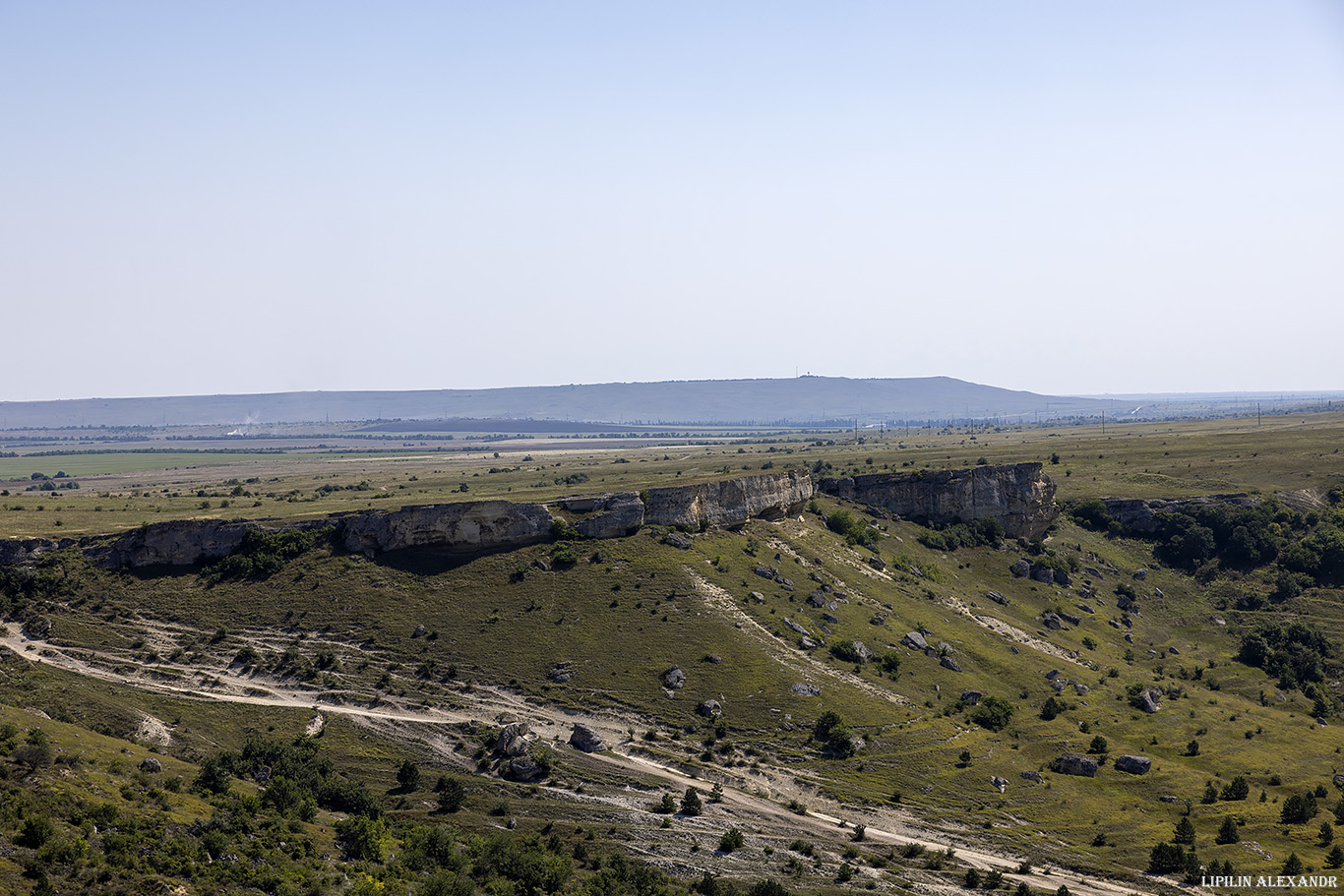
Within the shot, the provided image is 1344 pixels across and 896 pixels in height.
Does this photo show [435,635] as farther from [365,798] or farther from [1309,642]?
[1309,642]

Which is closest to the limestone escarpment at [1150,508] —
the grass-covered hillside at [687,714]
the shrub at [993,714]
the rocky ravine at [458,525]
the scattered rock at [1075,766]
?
the grass-covered hillside at [687,714]

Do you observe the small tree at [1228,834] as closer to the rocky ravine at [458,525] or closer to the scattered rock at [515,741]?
the scattered rock at [515,741]

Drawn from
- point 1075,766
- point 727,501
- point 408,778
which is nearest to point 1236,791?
point 1075,766

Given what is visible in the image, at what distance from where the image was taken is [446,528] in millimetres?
104062

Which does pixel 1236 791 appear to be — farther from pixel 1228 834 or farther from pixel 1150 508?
pixel 1150 508

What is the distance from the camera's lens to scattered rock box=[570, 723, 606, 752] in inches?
3031

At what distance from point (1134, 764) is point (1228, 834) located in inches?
485

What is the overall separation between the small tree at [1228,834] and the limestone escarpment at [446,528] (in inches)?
2787

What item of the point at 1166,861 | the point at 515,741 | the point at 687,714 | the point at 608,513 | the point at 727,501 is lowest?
the point at 1166,861

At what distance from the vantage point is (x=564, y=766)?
74438mm

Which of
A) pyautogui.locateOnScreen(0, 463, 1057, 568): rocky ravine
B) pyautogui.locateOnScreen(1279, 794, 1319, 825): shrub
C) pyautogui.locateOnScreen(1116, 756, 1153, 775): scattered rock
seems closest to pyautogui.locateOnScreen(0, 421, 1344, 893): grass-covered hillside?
pyautogui.locateOnScreen(1279, 794, 1319, 825): shrub

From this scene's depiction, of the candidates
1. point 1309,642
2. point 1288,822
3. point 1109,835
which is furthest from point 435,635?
point 1309,642

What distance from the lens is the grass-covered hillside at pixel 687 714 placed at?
56844 mm

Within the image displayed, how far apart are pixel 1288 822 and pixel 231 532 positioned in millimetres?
105927
